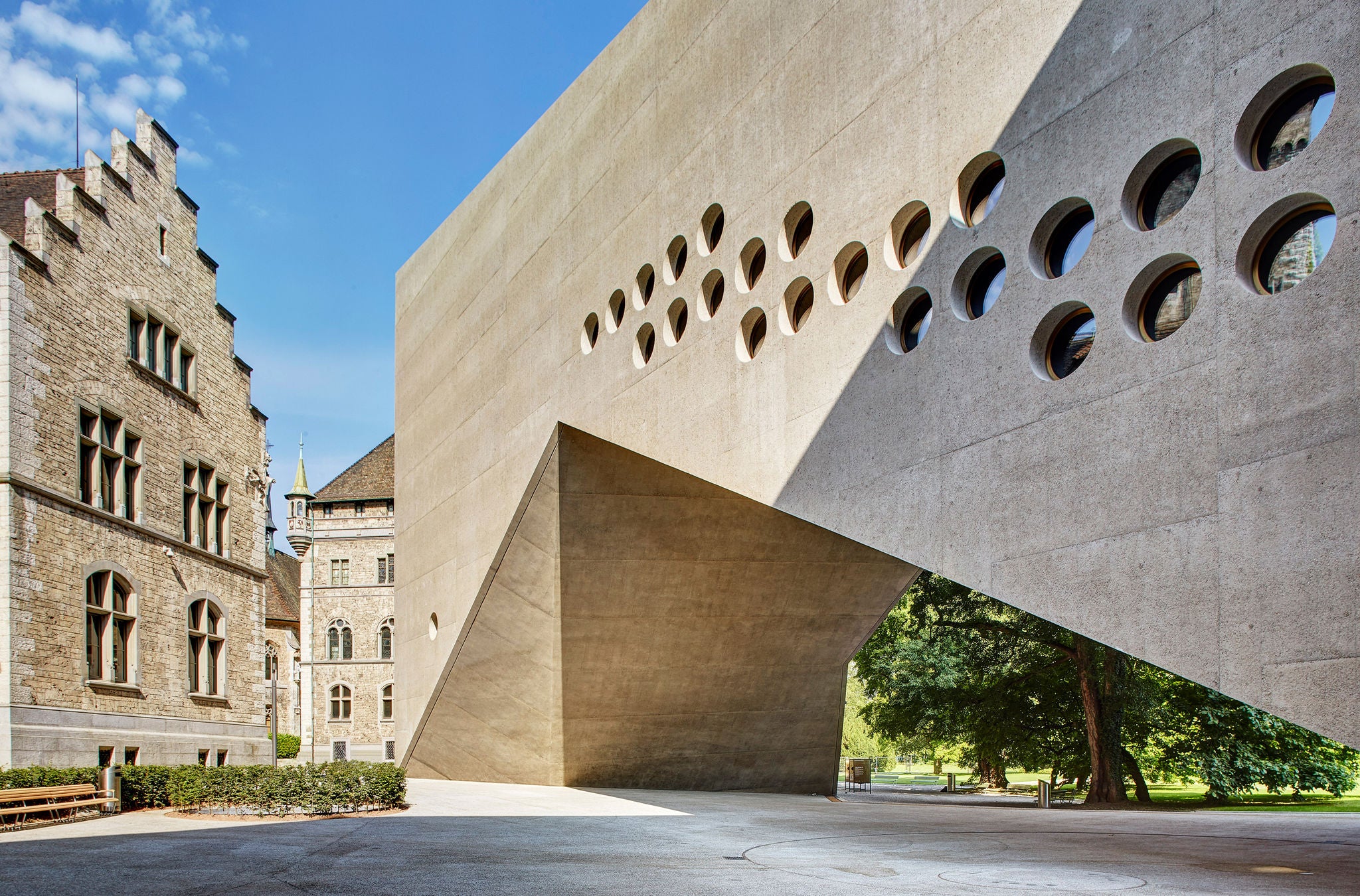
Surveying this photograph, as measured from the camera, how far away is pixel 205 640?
26531mm

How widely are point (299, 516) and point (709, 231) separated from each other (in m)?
53.0

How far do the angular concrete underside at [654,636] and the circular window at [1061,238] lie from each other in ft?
35.9

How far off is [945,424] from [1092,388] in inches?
71.1

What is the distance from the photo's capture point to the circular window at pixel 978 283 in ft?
34.7

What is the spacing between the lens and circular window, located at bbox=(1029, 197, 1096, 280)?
9.62 metres

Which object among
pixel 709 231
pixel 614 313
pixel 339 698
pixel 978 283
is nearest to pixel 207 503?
pixel 614 313

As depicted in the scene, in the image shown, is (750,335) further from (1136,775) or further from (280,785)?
(1136,775)

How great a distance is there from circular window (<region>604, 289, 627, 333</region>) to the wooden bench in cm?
1097

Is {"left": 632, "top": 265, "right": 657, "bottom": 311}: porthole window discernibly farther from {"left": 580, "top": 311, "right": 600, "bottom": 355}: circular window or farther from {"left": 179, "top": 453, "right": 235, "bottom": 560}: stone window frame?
{"left": 179, "top": 453, "right": 235, "bottom": 560}: stone window frame

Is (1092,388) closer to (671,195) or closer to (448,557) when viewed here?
(671,195)

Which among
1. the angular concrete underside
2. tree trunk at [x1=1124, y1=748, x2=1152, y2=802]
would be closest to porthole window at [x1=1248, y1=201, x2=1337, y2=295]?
the angular concrete underside

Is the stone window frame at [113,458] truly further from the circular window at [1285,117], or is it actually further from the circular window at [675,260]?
the circular window at [1285,117]

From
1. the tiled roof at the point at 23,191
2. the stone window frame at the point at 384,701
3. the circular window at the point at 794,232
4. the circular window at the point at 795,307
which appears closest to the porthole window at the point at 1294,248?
the circular window at the point at 795,307

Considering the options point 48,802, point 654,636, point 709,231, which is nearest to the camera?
point 709,231
